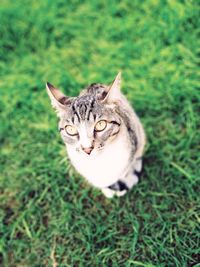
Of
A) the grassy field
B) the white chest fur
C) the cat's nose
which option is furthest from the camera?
the grassy field

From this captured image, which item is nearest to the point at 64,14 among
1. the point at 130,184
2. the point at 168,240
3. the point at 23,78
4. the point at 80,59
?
the point at 80,59

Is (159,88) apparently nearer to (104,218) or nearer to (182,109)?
(182,109)

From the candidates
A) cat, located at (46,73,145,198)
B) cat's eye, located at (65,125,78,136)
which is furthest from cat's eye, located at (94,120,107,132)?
cat's eye, located at (65,125,78,136)

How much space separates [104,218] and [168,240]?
1.40ft

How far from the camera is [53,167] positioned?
8.20 feet

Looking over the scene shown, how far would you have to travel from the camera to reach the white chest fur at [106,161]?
182 cm

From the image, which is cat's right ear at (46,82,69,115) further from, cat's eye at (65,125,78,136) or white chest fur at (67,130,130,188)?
white chest fur at (67,130,130,188)

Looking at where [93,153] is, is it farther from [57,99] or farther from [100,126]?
[57,99]

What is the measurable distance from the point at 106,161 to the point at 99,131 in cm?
21

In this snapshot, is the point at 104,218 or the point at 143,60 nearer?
the point at 104,218

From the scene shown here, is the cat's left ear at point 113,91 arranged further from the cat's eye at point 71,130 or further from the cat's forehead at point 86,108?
the cat's eye at point 71,130

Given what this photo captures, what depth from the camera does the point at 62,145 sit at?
257cm

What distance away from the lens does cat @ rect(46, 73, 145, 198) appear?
172 centimetres

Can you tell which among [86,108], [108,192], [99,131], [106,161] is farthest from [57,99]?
[108,192]
